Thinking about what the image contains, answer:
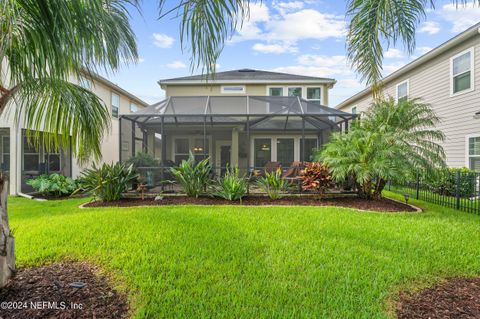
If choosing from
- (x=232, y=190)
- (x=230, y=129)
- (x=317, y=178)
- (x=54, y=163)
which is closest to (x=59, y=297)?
(x=232, y=190)

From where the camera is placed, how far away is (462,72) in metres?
8.66

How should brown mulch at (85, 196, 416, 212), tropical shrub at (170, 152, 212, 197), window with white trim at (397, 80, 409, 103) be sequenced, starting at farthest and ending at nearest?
1. window with white trim at (397, 80, 409, 103)
2. tropical shrub at (170, 152, 212, 197)
3. brown mulch at (85, 196, 416, 212)

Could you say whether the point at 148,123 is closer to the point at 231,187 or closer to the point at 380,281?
the point at 231,187

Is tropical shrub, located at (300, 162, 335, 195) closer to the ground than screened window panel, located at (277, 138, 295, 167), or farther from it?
closer to the ground

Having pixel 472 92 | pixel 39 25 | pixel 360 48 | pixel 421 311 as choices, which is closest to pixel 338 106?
pixel 472 92

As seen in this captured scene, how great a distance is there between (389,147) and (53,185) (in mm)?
10383

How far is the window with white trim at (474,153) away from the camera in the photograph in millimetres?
8164

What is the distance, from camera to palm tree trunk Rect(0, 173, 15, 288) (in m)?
2.10

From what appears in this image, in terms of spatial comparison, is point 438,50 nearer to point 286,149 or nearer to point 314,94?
point 314,94

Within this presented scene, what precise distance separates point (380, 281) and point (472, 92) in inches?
357

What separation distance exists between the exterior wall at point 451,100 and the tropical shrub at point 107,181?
9.69 metres

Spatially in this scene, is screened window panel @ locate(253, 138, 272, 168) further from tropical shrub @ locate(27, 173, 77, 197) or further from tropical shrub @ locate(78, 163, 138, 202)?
tropical shrub @ locate(27, 173, 77, 197)

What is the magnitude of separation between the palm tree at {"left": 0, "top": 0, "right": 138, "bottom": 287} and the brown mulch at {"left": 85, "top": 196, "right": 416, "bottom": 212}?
385cm

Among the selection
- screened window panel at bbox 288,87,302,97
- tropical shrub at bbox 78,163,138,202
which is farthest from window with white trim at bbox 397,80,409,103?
tropical shrub at bbox 78,163,138,202
